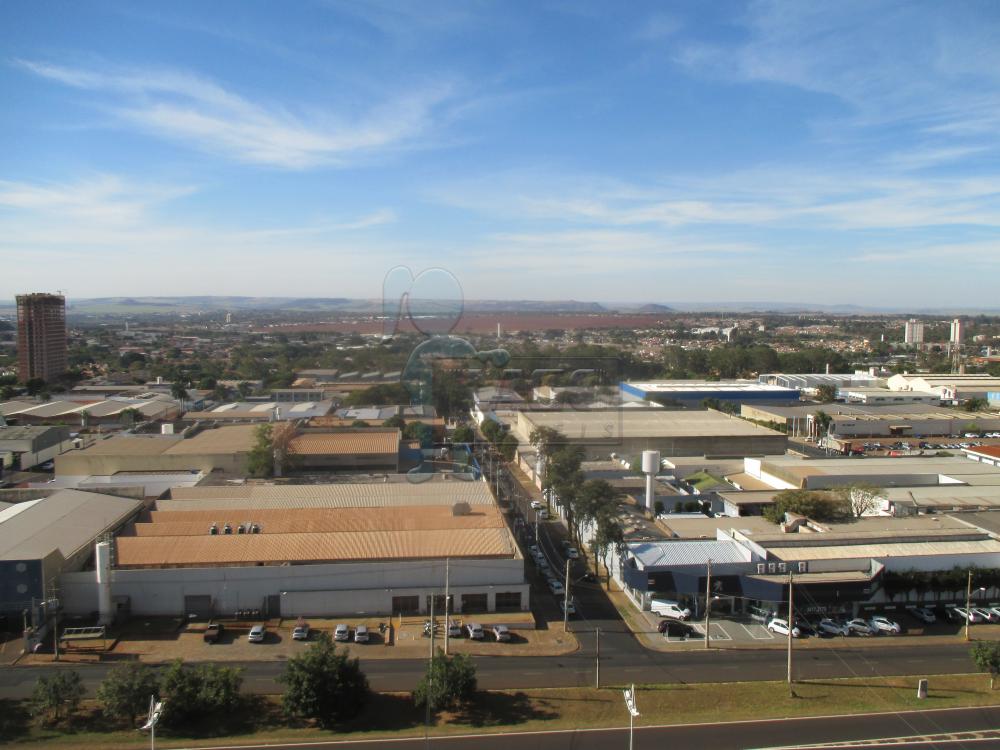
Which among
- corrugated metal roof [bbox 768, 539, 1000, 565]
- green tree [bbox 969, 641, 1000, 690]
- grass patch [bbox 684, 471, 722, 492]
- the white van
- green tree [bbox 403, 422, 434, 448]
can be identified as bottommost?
the white van

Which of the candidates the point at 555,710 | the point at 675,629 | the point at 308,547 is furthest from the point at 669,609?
the point at 308,547

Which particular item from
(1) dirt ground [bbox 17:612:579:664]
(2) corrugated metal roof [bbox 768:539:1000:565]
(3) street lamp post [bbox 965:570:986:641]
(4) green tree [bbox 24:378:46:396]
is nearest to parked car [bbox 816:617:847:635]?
(2) corrugated metal roof [bbox 768:539:1000:565]

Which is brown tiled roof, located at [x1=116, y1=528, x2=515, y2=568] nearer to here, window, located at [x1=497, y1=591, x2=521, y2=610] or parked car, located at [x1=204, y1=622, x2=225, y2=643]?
window, located at [x1=497, y1=591, x2=521, y2=610]

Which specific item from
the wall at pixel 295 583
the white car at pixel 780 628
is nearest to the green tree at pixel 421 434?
the wall at pixel 295 583

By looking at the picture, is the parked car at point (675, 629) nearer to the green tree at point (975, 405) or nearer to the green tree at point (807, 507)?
the green tree at point (807, 507)

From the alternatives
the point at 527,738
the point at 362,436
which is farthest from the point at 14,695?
the point at 362,436

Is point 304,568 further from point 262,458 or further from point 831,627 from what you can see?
point 262,458

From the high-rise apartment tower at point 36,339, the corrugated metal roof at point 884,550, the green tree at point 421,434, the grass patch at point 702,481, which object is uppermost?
the high-rise apartment tower at point 36,339
